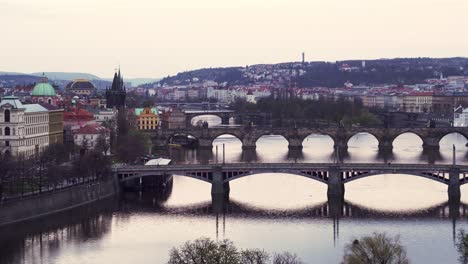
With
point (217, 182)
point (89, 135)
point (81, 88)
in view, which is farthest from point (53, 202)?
point (81, 88)

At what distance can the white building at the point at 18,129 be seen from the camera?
4216 cm

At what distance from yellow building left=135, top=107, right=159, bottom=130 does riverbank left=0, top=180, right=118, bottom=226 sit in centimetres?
2758

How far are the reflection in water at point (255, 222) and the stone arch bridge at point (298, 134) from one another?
16483 mm

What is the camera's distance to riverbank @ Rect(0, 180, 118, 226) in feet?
103

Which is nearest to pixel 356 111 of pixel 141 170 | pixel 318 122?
pixel 318 122

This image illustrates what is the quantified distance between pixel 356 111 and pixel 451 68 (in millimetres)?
81586

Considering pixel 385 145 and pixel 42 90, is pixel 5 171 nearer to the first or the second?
pixel 42 90

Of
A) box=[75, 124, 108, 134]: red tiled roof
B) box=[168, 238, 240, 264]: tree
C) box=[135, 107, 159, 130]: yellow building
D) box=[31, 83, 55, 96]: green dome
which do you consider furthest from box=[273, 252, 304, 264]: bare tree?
box=[135, 107, 159, 130]: yellow building

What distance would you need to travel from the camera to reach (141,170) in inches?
1532

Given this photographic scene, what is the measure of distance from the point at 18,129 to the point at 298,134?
22035 millimetres

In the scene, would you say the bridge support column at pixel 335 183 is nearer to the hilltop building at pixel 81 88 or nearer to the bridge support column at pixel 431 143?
the bridge support column at pixel 431 143

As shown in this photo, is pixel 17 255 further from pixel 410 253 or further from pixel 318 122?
pixel 318 122

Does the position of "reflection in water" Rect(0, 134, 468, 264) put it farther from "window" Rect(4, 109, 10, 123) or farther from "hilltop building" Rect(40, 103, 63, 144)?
"window" Rect(4, 109, 10, 123)

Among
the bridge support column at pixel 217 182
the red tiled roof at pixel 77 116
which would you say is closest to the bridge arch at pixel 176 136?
the red tiled roof at pixel 77 116
